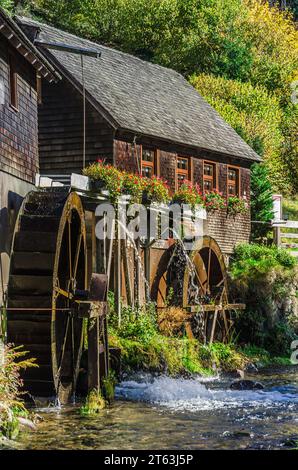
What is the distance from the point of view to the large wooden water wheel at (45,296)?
1278cm

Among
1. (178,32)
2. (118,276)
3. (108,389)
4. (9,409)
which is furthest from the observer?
(178,32)

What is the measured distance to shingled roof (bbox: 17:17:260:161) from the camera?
2292 cm

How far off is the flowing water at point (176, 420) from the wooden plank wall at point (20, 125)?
170 inches

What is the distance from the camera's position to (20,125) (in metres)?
15.5

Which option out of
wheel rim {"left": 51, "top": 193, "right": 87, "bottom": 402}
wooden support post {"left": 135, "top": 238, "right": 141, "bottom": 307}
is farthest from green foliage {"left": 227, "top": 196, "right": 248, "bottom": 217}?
wheel rim {"left": 51, "top": 193, "right": 87, "bottom": 402}

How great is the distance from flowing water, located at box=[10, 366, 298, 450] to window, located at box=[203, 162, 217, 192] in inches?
446

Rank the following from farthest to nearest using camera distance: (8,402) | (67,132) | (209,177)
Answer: (209,177)
(67,132)
(8,402)

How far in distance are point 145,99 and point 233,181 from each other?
4.82 m

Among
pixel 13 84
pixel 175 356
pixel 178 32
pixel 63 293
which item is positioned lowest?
pixel 175 356

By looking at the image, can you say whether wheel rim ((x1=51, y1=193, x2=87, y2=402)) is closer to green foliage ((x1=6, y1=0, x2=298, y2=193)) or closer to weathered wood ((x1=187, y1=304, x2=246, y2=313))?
weathered wood ((x1=187, y1=304, x2=246, y2=313))

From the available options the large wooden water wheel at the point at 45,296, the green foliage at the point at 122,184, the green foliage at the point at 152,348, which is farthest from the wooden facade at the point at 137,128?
the large wooden water wheel at the point at 45,296

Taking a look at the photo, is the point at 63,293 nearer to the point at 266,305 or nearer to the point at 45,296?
the point at 45,296

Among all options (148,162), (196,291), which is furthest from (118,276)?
(148,162)
